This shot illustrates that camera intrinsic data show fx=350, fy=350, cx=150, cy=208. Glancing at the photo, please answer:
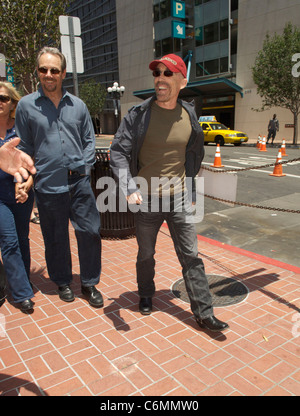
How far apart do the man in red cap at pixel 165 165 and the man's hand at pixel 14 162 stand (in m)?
0.99

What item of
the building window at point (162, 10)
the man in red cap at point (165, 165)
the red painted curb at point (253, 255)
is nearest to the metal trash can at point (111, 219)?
the red painted curb at point (253, 255)

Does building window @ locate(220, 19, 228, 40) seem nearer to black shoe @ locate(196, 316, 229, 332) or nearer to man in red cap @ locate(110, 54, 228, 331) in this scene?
man in red cap @ locate(110, 54, 228, 331)

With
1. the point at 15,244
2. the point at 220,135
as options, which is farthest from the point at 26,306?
the point at 220,135

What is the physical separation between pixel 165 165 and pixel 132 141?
0.33 metres

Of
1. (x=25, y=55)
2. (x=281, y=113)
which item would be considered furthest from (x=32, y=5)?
(x=281, y=113)

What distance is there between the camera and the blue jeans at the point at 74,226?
3197 millimetres

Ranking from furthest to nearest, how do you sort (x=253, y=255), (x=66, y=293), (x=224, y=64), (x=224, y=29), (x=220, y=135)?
1. (x=224, y=64)
2. (x=224, y=29)
3. (x=220, y=135)
4. (x=253, y=255)
5. (x=66, y=293)

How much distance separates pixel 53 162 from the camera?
3.05 metres

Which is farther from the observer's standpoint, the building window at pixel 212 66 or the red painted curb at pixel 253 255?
the building window at pixel 212 66

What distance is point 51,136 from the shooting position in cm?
303

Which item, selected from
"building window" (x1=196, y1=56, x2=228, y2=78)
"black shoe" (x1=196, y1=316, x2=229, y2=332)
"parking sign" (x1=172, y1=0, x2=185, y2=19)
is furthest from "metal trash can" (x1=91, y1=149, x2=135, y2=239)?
"parking sign" (x1=172, y1=0, x2=185, y2=19)

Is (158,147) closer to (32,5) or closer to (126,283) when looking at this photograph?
(126,283)

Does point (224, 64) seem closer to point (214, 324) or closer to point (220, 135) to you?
point (220, 135)

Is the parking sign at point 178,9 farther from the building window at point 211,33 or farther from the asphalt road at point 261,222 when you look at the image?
the asphalt road at point 261,222
